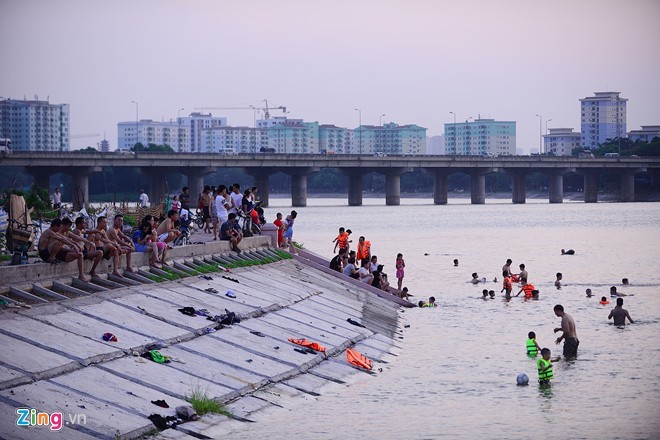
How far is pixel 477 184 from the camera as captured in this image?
168 metres

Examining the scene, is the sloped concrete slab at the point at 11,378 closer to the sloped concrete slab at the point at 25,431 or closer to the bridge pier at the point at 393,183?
the sloped concrete slab at the point at 25,431

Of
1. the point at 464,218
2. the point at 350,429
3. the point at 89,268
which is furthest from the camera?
the point at 464,218

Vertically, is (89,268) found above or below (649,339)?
above

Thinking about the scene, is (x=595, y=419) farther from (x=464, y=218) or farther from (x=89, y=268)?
(x=464, y=218)

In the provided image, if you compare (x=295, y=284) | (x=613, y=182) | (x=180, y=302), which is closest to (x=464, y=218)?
(x=613, y=182)

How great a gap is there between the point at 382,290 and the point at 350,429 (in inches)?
853

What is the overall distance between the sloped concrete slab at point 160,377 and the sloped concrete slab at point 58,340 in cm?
33

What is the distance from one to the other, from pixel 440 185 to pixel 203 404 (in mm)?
148404

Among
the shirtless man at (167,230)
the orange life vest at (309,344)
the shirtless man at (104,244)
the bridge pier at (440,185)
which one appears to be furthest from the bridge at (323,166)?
the orange life vest at (309,344)

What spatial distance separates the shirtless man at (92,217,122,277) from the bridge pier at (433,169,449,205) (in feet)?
449

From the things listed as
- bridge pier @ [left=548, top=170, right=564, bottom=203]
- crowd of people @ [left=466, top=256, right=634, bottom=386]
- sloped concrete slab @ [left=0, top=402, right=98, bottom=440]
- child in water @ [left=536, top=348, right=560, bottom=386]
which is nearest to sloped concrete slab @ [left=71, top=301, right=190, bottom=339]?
sloped concrete slab @ [left=0, top=402, right=98, bottom=440]

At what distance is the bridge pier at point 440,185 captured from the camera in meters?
163

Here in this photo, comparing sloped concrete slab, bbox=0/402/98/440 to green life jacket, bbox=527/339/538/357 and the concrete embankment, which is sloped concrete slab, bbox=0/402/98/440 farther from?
green life jacket, bbox=527/339/538/357

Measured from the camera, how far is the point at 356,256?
46.6 m
